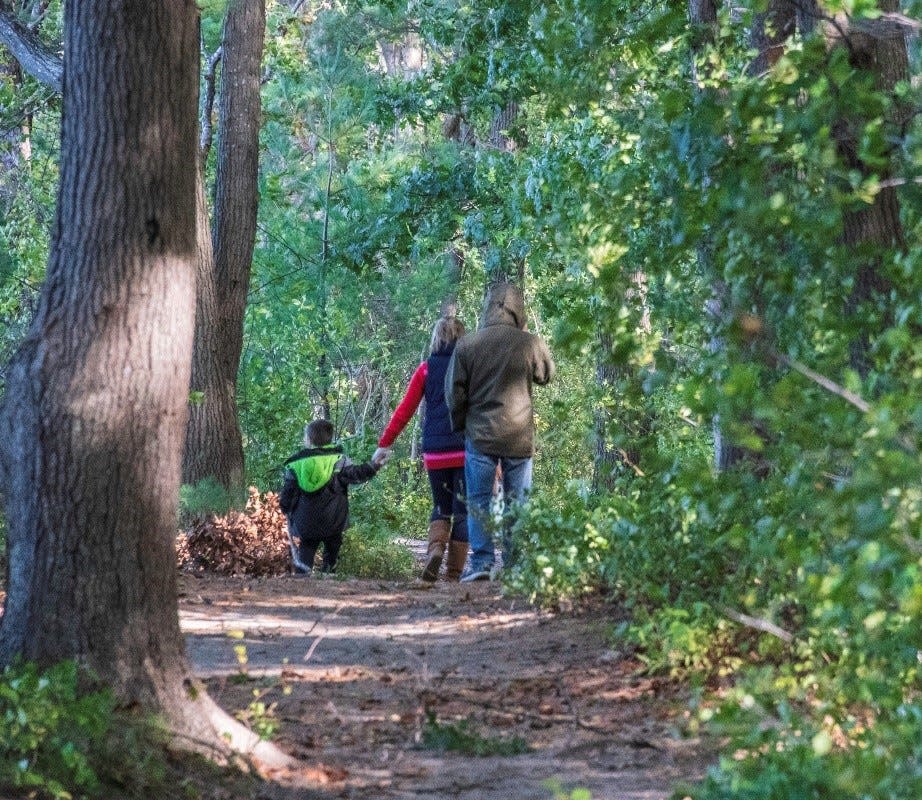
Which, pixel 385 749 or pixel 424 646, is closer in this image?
pixel 385 749

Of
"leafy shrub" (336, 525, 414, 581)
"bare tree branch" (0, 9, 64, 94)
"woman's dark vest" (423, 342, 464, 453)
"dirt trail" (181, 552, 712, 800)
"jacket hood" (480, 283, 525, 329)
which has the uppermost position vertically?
"bare tree branch" (0, 9, 64, 94)

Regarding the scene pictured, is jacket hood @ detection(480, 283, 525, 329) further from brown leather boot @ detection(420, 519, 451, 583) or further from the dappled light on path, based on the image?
the dappled light on path

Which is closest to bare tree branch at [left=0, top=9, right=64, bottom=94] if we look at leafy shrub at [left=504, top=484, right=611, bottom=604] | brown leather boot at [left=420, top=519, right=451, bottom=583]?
brown leather boot at [left=420, top=519, right=451, bottom=583]

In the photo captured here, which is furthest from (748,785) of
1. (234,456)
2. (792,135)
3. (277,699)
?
(234,456)

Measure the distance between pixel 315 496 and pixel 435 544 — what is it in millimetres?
1175

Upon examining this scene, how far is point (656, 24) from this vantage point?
5434 millimetres

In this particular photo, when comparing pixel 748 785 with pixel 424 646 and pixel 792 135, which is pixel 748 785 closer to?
pixel 792 135

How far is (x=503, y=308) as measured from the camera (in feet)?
37.5

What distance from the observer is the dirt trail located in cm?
534

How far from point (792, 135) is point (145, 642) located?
2.73m

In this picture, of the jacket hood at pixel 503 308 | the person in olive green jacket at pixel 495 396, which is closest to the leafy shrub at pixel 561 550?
the person in olive green jacket at pixel 495 396

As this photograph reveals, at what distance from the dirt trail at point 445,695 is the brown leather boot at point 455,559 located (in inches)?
94.5

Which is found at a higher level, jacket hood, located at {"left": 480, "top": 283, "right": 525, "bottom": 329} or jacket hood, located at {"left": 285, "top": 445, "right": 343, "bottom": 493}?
jacket hood, located at {"left": 480, "top": 283, "right": 525, "bottom": 329}

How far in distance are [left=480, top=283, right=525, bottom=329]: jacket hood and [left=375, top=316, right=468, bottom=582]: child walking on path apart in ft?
2.54
